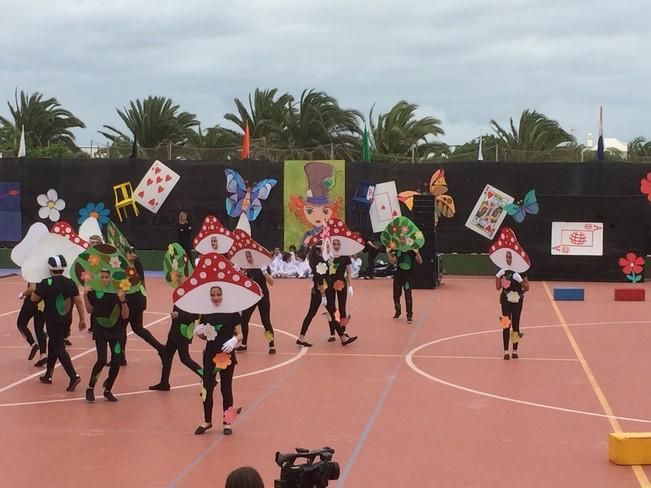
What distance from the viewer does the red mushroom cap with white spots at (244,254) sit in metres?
14.1

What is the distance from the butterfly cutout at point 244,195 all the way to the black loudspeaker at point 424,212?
5.42 meters

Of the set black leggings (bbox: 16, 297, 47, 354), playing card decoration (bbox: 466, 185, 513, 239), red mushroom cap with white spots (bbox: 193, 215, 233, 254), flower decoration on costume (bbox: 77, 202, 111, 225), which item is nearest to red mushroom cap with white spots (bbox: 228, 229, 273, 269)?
red mushroom cap with white spots (bbox: 193, 215, 233, 254)

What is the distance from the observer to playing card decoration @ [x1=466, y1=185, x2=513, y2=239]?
27781 millimetres

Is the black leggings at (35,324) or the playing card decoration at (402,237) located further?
the playing card decoration at (402,237)

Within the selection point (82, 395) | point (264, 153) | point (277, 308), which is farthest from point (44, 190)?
point (82, 395)

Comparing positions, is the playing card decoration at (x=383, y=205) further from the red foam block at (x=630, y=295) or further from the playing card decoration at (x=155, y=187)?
the red foam block at (x=630, y=295)

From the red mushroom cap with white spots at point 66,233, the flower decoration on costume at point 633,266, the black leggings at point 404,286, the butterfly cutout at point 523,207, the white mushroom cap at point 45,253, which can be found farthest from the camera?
the butterfly cutout at point 523,207

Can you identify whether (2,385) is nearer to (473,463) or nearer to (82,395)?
(82,395)

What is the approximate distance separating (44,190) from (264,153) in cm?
736

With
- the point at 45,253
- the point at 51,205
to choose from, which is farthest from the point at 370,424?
the point at 51,205

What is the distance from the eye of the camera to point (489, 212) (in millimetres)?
27906

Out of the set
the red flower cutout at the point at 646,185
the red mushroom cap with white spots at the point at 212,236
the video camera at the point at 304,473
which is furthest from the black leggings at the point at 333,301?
the red flower cutout at the point at 646,185

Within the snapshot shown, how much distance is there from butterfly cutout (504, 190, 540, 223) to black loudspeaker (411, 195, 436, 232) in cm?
369

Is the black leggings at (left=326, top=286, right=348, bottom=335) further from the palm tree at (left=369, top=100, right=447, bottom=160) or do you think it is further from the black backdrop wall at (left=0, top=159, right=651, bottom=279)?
the palm tree at (left=369, top=100, right=447, bottom=160)
